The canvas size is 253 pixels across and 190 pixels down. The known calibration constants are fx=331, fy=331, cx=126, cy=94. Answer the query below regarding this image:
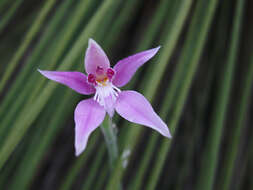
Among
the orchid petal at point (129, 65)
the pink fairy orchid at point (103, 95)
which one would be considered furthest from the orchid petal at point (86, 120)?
the orchid petal at point (129, 65)

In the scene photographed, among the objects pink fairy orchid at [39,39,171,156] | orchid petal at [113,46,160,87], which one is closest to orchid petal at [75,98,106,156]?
pink fairy orchid at [39,39,171,156]

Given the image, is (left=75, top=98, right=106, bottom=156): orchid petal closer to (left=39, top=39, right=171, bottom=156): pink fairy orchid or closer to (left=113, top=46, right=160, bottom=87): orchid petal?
(left=39, top=39, right=171, bottom=156): pink fairy orchid

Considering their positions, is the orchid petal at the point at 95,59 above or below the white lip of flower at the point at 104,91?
above

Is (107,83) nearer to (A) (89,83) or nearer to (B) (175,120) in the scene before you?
(A) (89,83)

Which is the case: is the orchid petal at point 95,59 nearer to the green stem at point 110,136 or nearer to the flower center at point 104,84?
the flower center at point 104,84

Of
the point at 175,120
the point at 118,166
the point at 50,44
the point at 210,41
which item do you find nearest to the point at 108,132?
the point at 118,166

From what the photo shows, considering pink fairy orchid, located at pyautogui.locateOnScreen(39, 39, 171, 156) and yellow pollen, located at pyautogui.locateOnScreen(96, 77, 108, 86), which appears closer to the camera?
pink fairy orchid, located at pyautogui.locateOnScreen(39, 39, 171, 156)
